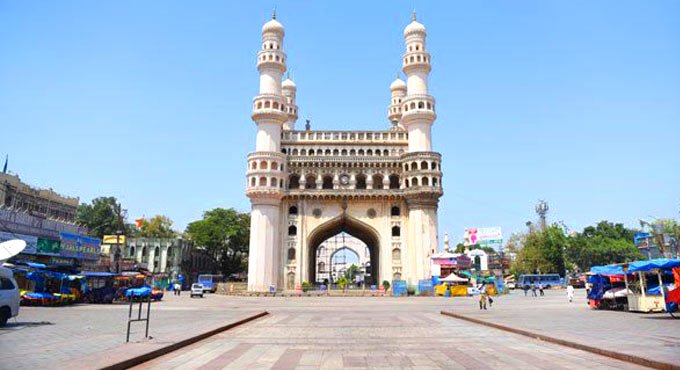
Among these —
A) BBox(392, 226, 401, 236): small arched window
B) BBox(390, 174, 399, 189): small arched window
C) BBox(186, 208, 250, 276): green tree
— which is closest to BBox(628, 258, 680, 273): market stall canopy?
BBox(392, 226, 401, 236): small arched window

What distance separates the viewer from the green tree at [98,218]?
2933 inches

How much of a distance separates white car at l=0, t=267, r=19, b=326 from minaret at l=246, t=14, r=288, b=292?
3771cm

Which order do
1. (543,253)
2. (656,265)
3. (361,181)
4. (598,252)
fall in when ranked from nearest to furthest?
(656,265) → (361,181) → (543,253) → (598,252)

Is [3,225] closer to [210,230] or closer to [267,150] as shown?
[267,150]

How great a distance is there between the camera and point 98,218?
74.8 meters

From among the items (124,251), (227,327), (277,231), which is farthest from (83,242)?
(227,327)

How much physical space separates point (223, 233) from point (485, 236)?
4518 centimetres

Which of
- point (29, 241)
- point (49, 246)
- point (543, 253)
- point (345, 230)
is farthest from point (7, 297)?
point (543, 253)

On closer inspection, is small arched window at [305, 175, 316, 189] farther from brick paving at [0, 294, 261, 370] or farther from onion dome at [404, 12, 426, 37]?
brick paving at [0, 294, 261, 370]

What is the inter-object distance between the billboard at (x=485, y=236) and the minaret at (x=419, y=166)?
28.7 metres

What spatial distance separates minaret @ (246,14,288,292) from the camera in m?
53.3

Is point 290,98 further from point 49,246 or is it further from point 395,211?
point 49,246

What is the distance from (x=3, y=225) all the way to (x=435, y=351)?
3414 cm

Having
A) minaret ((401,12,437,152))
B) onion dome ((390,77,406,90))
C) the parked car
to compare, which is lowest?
the parked car
